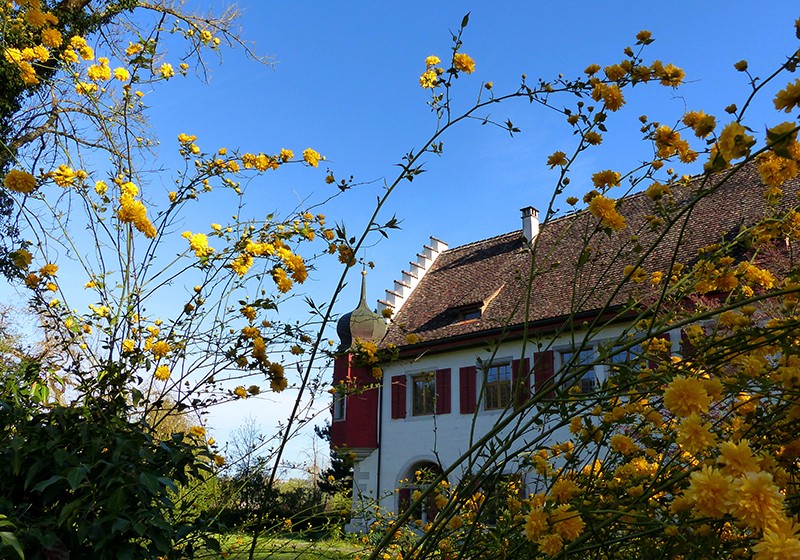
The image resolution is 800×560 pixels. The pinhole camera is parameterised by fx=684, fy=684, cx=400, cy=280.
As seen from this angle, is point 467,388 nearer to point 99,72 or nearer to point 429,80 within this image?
point 99,72

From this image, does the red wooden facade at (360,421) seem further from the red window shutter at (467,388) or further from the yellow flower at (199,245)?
the yellow flower at (199,245)

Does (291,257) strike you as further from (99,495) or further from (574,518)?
(574,518)

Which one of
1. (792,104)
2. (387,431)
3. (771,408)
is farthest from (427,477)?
(387,431)

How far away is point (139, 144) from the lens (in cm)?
350

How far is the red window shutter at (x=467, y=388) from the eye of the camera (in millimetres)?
14883

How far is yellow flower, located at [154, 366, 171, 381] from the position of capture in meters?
2.72

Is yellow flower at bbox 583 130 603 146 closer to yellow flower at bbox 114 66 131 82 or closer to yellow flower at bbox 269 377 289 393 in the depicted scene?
yellow flower at bbox 269 377 289 393

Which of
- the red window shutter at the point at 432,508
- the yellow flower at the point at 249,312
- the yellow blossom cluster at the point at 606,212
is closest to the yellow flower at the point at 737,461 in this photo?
the yellow blossom cluster at the point at 606,212

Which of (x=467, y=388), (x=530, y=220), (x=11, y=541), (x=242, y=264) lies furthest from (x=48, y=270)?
(x=530, y=220)

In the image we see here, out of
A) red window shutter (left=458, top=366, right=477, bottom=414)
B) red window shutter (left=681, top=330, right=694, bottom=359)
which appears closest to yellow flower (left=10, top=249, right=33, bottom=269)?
red window shutter (left=681, top=330, right=694, bottom=359)

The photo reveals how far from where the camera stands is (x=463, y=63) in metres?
2.45

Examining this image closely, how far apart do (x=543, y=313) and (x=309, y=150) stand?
1164 cm

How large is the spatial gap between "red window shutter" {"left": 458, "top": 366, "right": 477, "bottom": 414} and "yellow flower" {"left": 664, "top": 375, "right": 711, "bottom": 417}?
13.8m

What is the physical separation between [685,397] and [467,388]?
14279 millimetres
